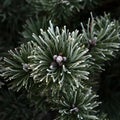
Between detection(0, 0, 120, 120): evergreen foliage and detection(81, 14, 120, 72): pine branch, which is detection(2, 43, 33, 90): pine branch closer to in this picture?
detection(0, 0, 120, 120): evergreen foliage

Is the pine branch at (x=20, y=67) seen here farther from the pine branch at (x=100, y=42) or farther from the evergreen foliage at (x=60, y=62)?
the pine branch at (x=100, y=42)

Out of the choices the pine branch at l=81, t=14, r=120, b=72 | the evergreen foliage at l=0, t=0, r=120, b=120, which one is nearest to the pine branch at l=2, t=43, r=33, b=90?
the evergreen foliage at l=0, t=0, r=120, b=120

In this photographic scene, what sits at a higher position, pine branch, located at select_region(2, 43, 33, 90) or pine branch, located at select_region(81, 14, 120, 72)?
pine branch, located at select_region(2, 43, 33, 90)

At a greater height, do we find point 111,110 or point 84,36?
point 84,36

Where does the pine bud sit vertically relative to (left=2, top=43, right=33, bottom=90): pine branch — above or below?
below

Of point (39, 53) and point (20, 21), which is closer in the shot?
point (39, 53)

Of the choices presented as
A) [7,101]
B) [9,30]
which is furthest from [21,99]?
[9,30]

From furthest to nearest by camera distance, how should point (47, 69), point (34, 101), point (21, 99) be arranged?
1. point (21, 99)
2. point (34, 101)
3. point (47, 69)

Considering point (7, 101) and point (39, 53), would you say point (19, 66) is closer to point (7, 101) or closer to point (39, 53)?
point (39, 53)

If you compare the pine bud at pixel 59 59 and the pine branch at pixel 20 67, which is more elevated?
the pine branch at pixel 20 67

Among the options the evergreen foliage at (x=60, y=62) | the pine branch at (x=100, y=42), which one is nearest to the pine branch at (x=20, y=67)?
the evergreen foliage at (x=60, y=62)

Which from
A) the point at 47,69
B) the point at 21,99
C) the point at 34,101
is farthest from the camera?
the point at 21,99
